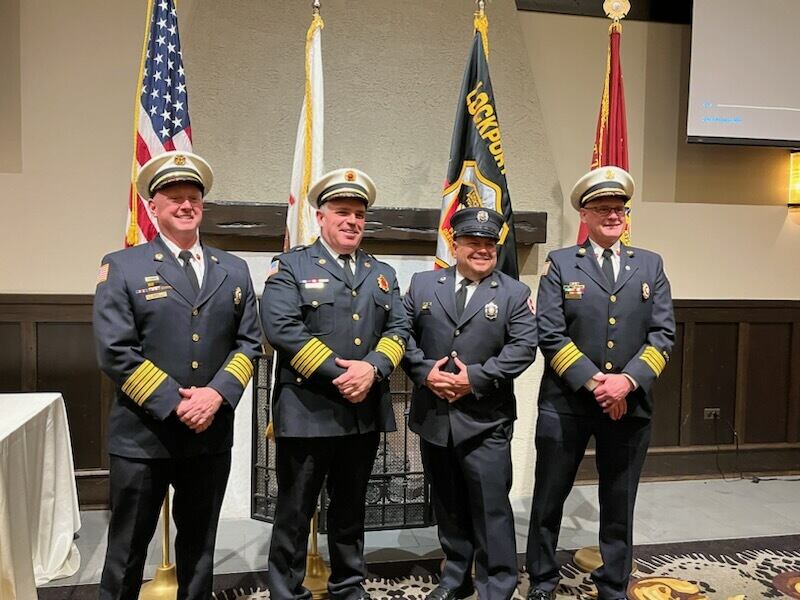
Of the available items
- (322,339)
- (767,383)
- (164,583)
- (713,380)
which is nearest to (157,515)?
(164,583)

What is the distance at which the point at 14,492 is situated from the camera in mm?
2088

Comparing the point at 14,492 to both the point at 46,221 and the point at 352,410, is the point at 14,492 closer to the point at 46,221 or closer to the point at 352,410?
the point at 352,410

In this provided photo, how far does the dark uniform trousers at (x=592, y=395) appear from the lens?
7.90 ft

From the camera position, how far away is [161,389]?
1909mm

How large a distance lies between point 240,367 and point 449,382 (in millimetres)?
708

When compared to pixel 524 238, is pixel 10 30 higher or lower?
Result: higher

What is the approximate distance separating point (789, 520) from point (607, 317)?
207 cm

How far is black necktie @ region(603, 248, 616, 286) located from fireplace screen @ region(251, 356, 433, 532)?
1.37 meters

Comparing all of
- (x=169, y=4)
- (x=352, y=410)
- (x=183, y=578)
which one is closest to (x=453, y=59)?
(x=169, y=4)

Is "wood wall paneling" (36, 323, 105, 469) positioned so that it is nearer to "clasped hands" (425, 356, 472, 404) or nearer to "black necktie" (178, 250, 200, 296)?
"black necktie" (178, 250, 200, 296)

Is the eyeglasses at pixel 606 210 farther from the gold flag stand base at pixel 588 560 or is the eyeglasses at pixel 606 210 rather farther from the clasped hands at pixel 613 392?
the gold flag stand base at pixel 588 560

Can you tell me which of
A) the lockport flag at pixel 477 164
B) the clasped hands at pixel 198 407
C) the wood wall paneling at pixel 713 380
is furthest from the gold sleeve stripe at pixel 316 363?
the wood wall paneling at pixel 713 380

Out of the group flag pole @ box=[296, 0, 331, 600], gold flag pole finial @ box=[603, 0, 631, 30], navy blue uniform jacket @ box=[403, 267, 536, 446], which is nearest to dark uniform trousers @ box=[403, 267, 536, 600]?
navy blue uniform jacket @ box=[403, 267, 536, 446]

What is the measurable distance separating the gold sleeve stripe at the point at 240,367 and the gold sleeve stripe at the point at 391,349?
0.44 meters
